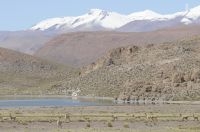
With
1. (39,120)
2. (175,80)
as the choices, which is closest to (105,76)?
(175,80)

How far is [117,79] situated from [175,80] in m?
32.7

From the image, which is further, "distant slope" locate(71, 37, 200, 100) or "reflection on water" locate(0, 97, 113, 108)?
"distant slope" locate(71, 37, 200, 100)

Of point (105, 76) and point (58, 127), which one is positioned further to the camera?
point (105, 76)

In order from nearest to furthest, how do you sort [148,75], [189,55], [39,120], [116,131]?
[116,131] < [39,120] < [148,75] < [189,55]

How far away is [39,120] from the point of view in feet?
232

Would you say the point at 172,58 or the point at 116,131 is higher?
Result: the point at 172,58

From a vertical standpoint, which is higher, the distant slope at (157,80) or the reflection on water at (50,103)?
the distant slope at (157,80)

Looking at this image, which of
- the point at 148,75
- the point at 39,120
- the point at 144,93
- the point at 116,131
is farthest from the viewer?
the point at 148,75

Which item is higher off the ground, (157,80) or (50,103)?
(157,80)

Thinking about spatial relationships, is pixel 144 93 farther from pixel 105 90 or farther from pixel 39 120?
pixel 39 120

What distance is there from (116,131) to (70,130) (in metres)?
3.76

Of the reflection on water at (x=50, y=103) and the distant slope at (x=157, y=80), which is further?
the distant slope at (x=157, y=80)

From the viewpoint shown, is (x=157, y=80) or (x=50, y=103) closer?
(x=50, y=103)

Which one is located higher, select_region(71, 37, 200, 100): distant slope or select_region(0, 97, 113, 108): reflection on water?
select_region(71, 37, 200, 100): distant slope
